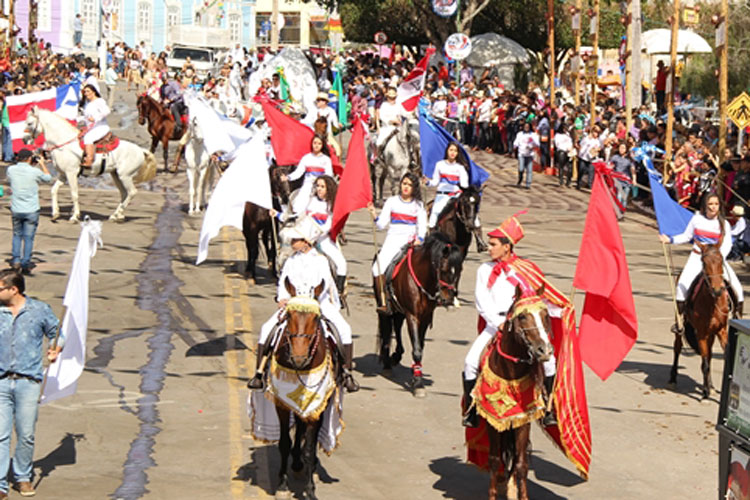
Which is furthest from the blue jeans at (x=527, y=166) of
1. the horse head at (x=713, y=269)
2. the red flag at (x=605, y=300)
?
the red flag at (x=605, y=300)

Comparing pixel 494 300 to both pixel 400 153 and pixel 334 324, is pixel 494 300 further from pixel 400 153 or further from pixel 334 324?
pixel 400 153

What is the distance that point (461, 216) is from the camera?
19.7 m

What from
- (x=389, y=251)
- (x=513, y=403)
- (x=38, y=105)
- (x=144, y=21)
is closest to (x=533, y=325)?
(x=513, y=403)

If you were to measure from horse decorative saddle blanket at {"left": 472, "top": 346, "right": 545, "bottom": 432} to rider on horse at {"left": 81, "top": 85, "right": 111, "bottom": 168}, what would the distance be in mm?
16835

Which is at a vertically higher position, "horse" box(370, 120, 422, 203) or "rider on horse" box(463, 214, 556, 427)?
"horse" box(370, 120, 422, 203)

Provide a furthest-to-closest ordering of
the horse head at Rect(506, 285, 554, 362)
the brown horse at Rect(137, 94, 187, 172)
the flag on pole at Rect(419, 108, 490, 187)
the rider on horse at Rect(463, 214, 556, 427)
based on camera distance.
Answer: the brown horse at Rect(137, 94, 187, 172) → the flag on pole at Rect(419, 108, 490, 187) → the rider on horse at Rect(463, 214, 556, 427) → the horse head at Rect(506, 285, 554, 362)

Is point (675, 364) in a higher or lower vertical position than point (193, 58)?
lower

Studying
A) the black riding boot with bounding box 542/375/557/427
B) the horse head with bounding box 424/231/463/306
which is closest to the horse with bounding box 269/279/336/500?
the black riding boot with bounding box 542/375/557/427

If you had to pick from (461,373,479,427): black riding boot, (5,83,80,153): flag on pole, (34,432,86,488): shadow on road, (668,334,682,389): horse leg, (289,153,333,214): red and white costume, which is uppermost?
(5,83,80,153): flag on pole

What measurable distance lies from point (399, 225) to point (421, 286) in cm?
123

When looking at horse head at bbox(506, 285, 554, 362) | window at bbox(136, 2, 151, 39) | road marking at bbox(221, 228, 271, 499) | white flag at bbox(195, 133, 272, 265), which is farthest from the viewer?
window at bbox(136, 2, 151, 39)

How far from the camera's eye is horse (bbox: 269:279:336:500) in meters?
10.6

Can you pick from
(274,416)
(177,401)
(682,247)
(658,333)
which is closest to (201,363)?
(177,401)

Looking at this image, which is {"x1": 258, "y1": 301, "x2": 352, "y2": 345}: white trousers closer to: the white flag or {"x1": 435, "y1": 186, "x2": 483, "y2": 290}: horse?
the white flag
